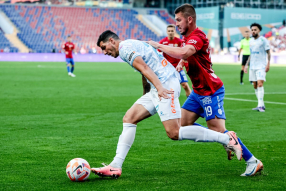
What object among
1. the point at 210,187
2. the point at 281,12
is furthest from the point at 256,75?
the point at 281,12

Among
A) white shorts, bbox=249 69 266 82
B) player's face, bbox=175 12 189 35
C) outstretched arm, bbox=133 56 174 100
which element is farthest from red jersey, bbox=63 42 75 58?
outstretched arm, bbox=133 56 174 100

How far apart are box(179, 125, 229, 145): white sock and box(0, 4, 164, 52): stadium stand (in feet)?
161

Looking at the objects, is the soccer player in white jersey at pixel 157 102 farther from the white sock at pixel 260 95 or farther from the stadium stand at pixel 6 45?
the stadium stand at pixel 6 45

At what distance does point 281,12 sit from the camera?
198 feet

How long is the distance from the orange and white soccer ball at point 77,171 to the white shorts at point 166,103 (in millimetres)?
1046

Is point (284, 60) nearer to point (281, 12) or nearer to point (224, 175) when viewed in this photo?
point (281, 12)

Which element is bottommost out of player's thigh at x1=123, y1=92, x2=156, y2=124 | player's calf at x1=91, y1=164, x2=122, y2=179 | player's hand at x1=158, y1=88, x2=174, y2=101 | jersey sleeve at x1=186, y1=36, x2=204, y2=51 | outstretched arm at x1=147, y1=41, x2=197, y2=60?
player's calf at x1=91, y1=164, x2=122, y2=179

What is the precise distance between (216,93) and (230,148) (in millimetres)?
790

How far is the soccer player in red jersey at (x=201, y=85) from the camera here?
5762 mm

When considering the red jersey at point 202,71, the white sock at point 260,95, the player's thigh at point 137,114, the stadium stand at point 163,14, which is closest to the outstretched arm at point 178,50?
the red jersey at point 202,71

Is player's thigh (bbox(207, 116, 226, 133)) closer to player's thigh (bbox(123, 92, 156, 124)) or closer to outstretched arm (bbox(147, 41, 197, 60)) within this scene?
player's thigh (bbox(123, 92, 156, 124))

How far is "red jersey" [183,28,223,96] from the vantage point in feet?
19.2

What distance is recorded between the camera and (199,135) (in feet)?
18.0

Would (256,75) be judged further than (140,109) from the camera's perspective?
Yes
